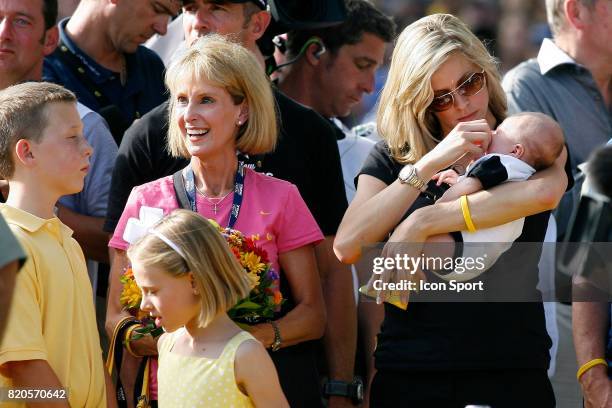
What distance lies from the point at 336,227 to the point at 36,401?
1490mm

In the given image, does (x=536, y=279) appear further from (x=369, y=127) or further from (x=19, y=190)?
(x=369, y=127)

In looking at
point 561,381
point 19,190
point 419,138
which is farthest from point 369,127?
point 19,190

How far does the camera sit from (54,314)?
381cm

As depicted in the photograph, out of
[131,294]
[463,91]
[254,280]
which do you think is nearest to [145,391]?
[131,294]

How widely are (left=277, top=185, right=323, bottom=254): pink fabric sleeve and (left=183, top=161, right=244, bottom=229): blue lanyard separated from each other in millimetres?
170

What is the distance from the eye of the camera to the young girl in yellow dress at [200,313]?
3674 millimetres

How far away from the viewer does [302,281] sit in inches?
168

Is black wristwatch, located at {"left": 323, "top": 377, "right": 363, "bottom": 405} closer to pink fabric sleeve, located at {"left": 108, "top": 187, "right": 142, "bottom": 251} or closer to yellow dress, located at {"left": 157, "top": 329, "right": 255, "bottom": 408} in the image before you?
yellow dress, located at {"left": 157, "top": 329, "right": 255, "bottom": 408}

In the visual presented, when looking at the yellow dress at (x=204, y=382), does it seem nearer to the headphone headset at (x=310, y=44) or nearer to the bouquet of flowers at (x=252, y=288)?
the bouquet of flowers at (x=252, y=288)

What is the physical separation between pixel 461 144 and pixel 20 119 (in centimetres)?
153

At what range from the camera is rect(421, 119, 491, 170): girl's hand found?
4000 mm

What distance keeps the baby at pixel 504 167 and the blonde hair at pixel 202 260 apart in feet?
2.32

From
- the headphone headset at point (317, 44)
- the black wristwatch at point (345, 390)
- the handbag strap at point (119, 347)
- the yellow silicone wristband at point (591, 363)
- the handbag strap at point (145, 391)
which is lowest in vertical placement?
the black wristwatch at point (345, 390)

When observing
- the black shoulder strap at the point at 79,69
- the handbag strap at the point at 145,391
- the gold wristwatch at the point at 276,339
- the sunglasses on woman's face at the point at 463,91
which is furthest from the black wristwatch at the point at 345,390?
the black shoulder strap at the point at 79,69
